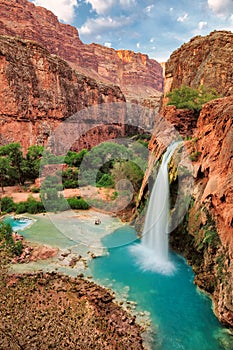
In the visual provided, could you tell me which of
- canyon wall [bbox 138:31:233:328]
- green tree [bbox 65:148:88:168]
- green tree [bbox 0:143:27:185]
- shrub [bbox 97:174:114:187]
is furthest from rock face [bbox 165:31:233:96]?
green tree [bbox 0:143:27:185]

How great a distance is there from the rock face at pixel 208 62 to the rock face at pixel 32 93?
1882cm

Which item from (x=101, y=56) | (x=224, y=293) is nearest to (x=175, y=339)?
(x=224, y=293)

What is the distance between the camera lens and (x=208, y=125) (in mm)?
10961

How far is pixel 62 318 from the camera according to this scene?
16.8ft

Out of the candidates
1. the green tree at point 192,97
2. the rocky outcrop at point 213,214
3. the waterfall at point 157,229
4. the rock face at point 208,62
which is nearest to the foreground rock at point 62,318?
the rocky outcrop at point 213,214

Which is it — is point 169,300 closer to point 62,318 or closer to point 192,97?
point 62,318

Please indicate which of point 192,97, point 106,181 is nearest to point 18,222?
point 106,181

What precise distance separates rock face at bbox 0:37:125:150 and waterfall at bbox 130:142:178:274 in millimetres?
23674

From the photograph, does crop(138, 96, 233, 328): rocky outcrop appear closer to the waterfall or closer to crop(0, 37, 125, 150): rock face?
the waterfall

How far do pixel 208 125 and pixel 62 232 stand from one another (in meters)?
9.97

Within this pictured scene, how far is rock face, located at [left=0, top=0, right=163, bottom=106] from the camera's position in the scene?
183 ft

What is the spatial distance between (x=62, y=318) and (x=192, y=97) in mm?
17732

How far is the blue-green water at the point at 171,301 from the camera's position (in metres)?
6.37

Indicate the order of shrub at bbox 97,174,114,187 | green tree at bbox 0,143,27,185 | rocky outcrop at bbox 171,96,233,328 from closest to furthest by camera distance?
rocky outcrop at bbox 171,96,233,328 < shrub at bbox 97,174,114,187 < green tree at bbox 0,143,27,185
